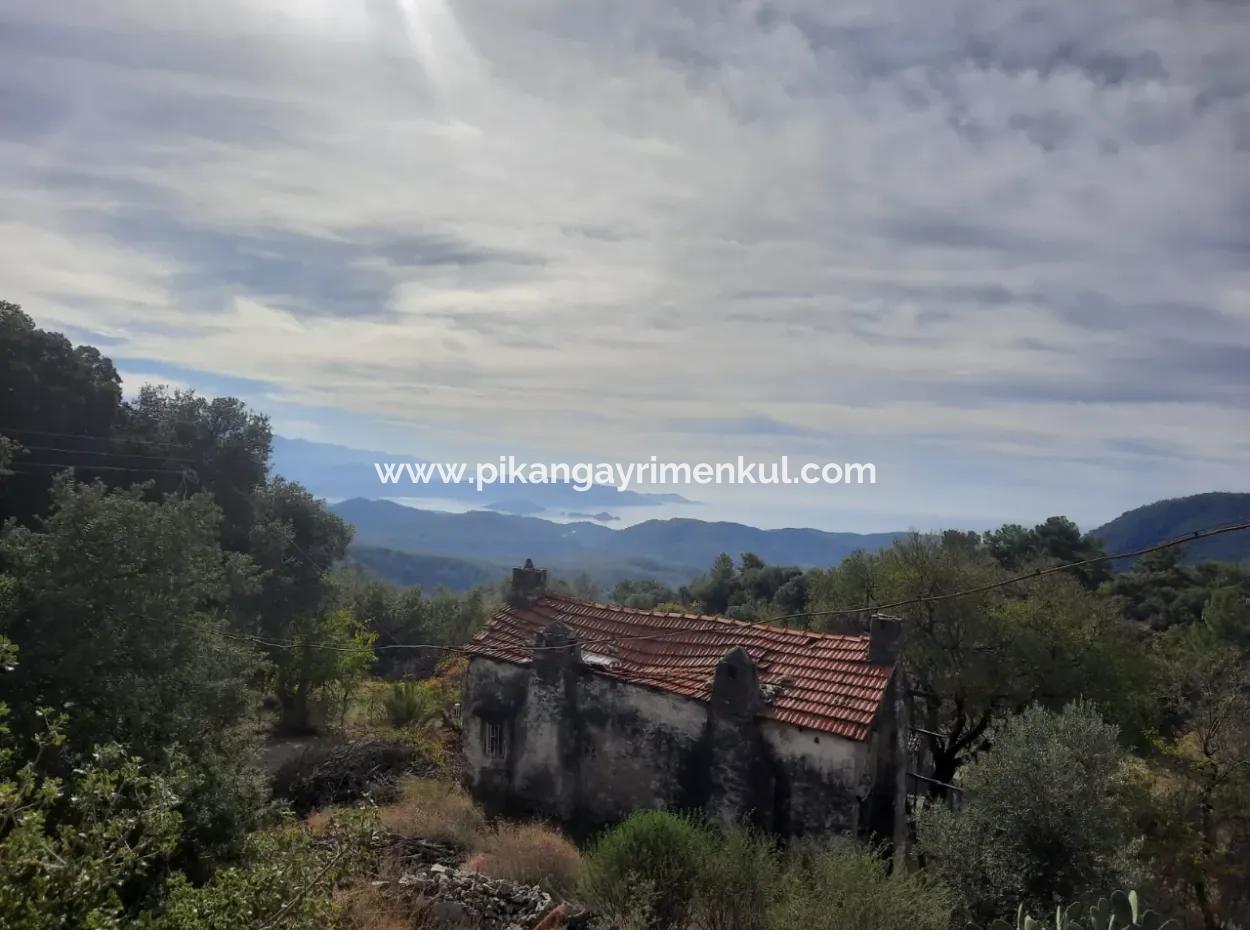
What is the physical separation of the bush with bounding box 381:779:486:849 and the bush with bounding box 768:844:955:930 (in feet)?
25.1

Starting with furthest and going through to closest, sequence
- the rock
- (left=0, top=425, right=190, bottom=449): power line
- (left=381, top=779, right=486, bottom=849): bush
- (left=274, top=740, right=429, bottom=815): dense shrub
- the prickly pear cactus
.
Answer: (left=0, top=425, right=190, bottom=449): power line
(left=274, top=740, right=429, bottom=815): dense shrub
(left=381, top=779, right=486, bottom=849): bush
the rock
the prickly pear cactus

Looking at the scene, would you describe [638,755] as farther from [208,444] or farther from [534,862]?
[208,444]

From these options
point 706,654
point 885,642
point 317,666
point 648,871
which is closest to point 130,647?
point 648,871

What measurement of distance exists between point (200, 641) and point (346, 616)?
16.5m

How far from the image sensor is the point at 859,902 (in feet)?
37.4

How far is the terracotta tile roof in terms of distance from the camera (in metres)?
17.9

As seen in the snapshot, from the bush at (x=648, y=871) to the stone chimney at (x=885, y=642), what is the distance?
238 inches

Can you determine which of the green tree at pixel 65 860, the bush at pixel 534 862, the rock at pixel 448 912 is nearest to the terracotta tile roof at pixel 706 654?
the bush at pixel 534 862

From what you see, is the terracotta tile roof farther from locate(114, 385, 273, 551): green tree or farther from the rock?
locate(114, 385, 273, 551): green tree

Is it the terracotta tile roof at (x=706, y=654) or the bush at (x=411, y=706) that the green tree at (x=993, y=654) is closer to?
the terracotta tile roof at (x=706, y=654)

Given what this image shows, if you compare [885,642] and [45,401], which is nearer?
[885,642]

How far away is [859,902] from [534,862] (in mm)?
6844

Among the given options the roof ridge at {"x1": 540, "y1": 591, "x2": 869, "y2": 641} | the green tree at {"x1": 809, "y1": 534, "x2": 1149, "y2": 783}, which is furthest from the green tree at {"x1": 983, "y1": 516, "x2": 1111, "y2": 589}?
the roof ridge at {"x1": 540, "y1": 591, "x2": 869, "y2": 641}

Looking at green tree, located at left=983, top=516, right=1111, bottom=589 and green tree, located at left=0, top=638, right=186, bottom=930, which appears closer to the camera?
green tree, located at left=0, top=638, right=186, bottom=930
